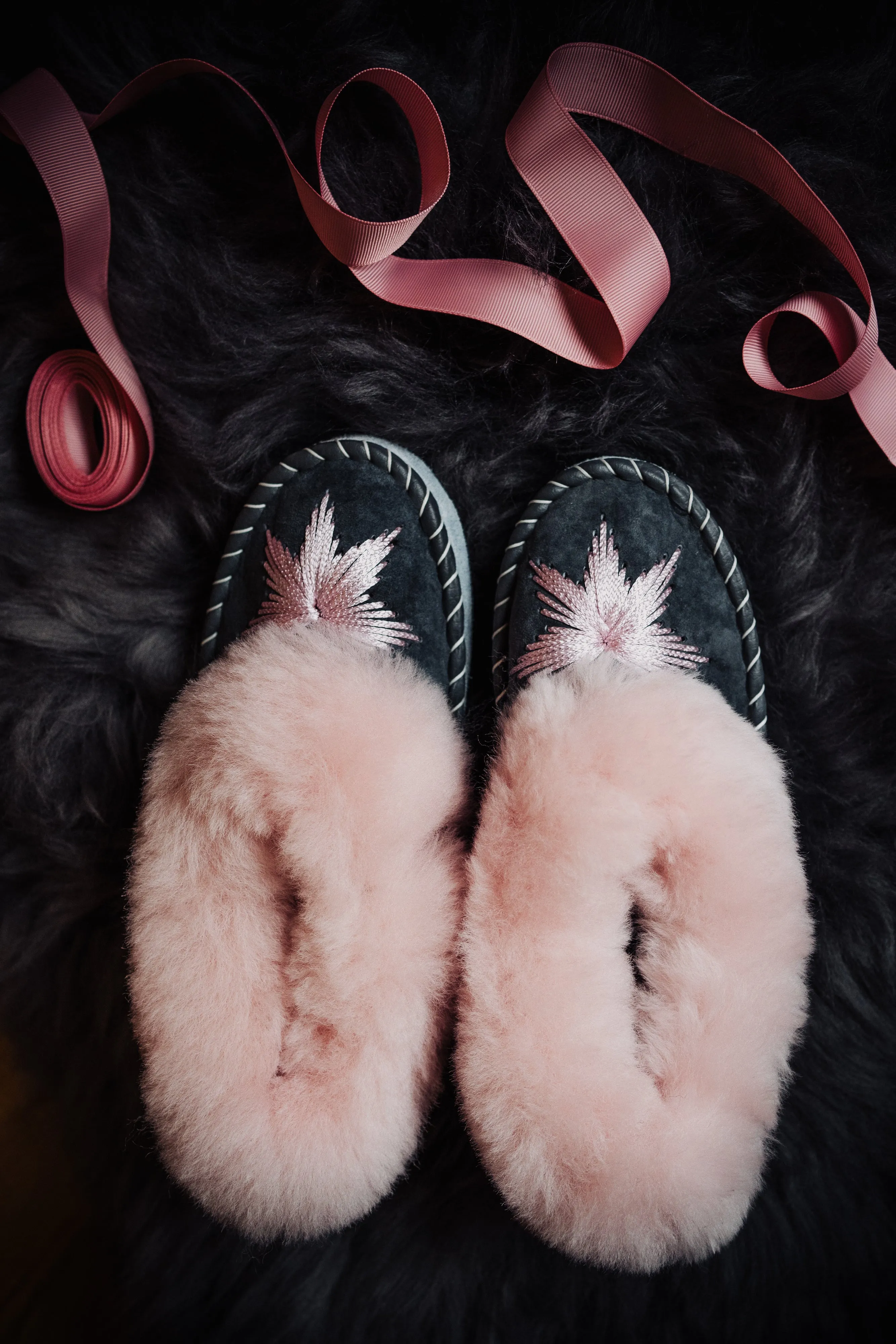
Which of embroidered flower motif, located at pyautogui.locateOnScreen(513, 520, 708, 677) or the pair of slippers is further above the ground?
embroidered flower motif, located at pyautogui.locateOnScreen(513, 520, 708, 677)

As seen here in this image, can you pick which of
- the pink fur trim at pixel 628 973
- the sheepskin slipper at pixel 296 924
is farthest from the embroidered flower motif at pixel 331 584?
the pink fur trim at pixel 628 973

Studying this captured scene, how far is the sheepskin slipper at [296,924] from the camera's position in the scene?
1.73 ft

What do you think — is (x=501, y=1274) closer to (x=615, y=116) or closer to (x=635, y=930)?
(x=635, y=930)

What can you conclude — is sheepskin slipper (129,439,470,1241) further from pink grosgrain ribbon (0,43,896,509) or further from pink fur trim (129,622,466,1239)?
pink grosgrain ribbon (0,43,896,509)

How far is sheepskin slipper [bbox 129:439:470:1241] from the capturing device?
53 centimetres

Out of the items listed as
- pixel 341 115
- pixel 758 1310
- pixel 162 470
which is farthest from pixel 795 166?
pixel 758 1310

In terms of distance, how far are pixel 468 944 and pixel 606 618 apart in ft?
0.92

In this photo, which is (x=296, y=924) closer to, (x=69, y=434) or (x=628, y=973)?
(x=628, y=973)

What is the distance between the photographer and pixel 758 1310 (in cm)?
68

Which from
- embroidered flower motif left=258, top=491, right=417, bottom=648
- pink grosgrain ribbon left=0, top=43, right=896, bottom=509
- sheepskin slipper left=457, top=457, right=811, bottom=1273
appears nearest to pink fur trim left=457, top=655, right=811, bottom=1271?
sheepskin slipper left=457, top=457, right=811, bottom=1273

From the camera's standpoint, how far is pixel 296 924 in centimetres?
57

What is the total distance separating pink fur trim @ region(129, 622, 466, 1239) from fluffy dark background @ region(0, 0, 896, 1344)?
16 cm

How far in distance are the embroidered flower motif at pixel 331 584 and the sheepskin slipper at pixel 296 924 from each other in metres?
0.05

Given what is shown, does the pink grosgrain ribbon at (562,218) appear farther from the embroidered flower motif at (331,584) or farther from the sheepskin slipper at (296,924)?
the sheepskin slipper at (296,924)
